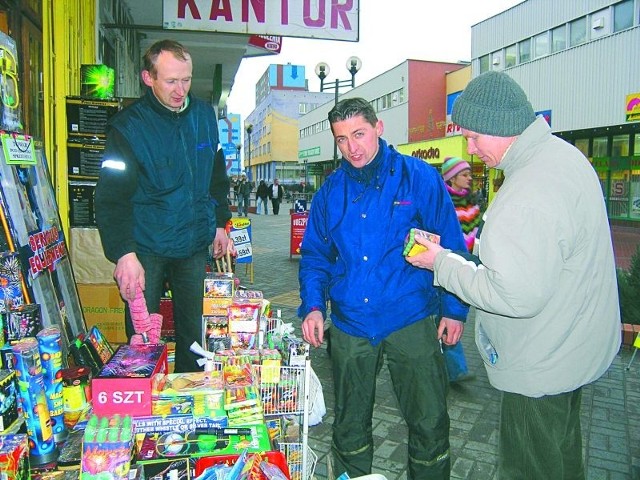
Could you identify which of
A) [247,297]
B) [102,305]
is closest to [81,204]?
[102,305]

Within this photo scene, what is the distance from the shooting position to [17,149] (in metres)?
2.79

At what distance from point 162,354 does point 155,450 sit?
58 centimetres

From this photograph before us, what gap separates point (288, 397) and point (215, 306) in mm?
1040

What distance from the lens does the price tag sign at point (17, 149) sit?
268cm

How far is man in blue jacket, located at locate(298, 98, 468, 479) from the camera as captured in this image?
256 centimetres

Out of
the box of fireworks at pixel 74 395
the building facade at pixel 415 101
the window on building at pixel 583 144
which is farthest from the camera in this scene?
the building facade at pixel 415 101

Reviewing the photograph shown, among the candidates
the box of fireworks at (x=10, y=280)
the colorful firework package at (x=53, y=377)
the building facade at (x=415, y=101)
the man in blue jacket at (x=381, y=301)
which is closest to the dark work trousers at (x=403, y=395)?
the man in blue jacket at (x=381, y=301)

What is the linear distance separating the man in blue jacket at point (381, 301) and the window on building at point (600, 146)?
22.6 m

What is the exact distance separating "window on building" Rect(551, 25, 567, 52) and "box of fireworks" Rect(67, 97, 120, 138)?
21204 mm

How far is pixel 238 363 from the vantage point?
2617 millimetres

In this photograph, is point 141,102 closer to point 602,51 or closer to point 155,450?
point 155,450

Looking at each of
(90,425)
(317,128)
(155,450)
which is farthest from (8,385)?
(317,128)

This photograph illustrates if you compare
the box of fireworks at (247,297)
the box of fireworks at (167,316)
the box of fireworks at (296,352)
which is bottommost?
the box of fireworks at (167,316)

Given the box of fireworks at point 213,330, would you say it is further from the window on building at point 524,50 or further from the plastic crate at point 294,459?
the window on building at point 524,50
